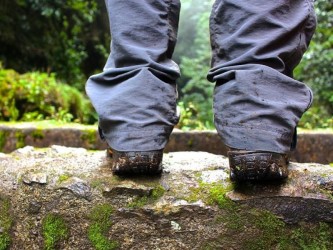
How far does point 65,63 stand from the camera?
21.8 feet

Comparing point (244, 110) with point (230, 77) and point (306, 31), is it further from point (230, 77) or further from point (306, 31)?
point (306, 31)

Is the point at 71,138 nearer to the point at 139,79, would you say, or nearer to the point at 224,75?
the point at 139,79

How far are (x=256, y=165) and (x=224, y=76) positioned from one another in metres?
0.20

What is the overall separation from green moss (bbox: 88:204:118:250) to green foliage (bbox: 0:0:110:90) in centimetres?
471

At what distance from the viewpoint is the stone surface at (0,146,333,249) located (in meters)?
0.88

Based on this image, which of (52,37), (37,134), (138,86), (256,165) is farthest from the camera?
(52,37)

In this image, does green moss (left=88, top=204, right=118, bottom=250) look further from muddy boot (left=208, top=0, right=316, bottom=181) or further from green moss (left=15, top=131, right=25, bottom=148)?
green moss (left=15, top=131, right=25, bottom=148)

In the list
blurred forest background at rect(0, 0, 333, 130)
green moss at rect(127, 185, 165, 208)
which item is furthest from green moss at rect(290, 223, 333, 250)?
blurred forest background at rect(0, 0, 333, 130)

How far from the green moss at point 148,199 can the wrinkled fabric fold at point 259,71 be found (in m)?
0.18

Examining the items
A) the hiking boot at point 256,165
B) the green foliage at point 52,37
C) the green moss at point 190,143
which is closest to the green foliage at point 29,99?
the green moss at point 190,143

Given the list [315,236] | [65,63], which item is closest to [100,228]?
[315,236]

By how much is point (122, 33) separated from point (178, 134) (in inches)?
44.1

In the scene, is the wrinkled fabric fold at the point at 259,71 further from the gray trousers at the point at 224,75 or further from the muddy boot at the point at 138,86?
the muddy boot at the point at 138,86

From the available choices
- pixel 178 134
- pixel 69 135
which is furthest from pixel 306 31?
pixel 69 135
